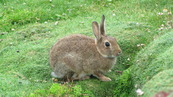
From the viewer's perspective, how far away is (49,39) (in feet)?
29.7

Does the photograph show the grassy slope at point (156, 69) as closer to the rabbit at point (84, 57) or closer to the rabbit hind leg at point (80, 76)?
the rabbit at point (84, 57)

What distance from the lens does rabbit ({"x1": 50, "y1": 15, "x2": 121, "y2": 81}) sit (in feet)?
20.6

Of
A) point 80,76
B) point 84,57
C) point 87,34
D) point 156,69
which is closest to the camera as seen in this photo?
point 156,69

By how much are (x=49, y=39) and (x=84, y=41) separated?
2790 millimetres

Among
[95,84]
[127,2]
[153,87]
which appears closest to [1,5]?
[127,2]

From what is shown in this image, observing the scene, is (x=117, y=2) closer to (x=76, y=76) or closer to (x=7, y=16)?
(x=7, y=16)

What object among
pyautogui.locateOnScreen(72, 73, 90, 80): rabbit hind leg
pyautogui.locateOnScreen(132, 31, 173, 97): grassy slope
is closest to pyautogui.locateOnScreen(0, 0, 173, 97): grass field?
pyautogui.locateOnScreen(132, 31, 173, 97): grassy slope

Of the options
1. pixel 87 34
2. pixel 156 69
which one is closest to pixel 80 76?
pixel 156 69

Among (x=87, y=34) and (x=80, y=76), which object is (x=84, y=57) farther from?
(x=87, y=34)

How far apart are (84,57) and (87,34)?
2.46 m

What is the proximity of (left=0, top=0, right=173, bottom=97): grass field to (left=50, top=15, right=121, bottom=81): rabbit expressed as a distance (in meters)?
0.29

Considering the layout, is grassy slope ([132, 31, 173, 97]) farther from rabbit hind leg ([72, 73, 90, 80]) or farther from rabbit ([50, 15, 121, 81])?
rabbit hind leg ([72, 73, 90, 80])

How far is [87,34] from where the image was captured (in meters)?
8.72

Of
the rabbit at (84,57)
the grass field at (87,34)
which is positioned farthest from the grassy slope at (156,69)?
the rabbit at (84,57)
